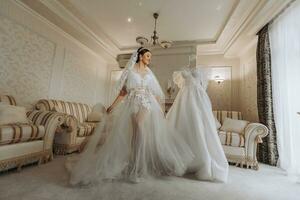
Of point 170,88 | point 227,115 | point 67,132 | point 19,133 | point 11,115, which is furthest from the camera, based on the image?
point 170,88

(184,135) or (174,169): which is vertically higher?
(184,135)

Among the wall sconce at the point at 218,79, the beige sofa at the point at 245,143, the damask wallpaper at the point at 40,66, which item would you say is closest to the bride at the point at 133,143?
the beige sofa at the point at 245,143

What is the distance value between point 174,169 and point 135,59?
4.73 feet

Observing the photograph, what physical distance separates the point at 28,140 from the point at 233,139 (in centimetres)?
305

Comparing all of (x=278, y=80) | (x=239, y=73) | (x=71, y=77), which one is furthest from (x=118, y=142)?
(x=239, y=73)

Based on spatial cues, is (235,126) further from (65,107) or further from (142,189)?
(65,107)

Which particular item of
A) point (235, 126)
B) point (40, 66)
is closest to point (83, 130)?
point (40, 66)

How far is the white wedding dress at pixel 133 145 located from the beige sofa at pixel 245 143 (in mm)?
1298

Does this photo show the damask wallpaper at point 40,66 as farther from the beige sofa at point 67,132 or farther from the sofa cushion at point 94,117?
the sofa cushion at point 94,117

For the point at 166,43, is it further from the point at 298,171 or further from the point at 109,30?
the point at 298,171

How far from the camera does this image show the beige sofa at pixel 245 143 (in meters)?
2.81

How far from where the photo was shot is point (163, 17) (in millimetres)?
3629

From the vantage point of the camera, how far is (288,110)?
2.74 metres

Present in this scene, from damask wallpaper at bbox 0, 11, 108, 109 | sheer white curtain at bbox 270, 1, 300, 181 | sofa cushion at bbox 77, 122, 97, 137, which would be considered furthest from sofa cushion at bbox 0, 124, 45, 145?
sheer white curtain at bbox 270, 1, 300, 181
